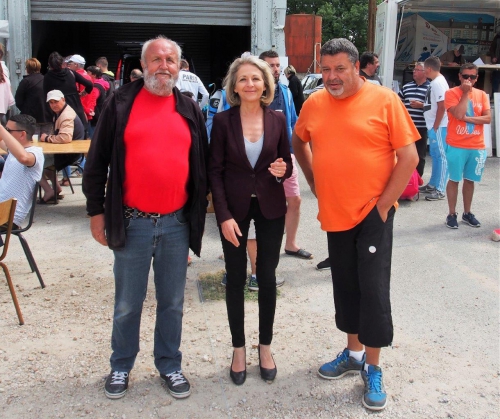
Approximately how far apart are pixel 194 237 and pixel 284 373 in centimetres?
101

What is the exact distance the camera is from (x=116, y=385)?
10.2 ft

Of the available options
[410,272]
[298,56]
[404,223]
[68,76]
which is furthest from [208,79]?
[410,272]

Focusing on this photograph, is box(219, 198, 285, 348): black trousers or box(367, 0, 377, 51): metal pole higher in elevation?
box(367, 0, 377, 51): metal pole

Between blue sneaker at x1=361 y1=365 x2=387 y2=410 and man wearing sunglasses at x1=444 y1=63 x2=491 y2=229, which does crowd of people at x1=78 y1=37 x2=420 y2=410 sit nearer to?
blue sneaker at x1=361 y1=365 x2=387 y2=410

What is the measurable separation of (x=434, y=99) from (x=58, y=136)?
16.7 ft

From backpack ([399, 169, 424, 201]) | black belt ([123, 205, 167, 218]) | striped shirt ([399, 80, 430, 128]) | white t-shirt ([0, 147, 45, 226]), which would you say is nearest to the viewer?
black belt ([123, 205, 167, 218])

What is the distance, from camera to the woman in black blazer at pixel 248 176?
307 cm

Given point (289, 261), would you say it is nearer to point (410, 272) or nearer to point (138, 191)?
point (410, 272)

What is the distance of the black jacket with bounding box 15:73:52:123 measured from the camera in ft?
28.9

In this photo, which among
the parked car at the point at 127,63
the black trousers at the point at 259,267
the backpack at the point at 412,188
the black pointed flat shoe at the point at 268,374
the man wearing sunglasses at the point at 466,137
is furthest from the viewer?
the parked car at the point at 127,63

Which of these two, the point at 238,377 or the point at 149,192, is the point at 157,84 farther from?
the point at 238,377

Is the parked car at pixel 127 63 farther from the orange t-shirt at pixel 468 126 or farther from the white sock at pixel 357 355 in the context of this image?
the white sock at pixel 357 355

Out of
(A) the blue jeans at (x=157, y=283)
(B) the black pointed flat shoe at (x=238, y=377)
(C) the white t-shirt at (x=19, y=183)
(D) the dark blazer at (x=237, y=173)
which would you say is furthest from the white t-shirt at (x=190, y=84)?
(B) the black pointed flat shoe at (x=238, y=377)

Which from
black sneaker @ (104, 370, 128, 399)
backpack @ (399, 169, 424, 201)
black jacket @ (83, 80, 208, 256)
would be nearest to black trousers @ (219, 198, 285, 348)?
black jacket @ (83, 80, 208, 256)
